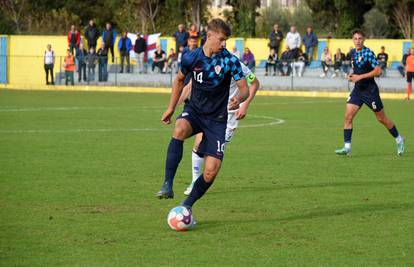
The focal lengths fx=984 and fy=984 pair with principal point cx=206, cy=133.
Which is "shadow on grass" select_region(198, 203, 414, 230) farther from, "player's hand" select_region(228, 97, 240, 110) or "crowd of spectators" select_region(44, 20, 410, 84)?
"crowd of spectators" select_region(44, 20, 410, 84)

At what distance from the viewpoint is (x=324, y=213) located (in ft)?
33.3

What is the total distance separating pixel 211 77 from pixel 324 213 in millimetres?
1955

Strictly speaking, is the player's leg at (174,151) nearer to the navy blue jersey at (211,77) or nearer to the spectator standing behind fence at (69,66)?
the navy blue jersey at (211,77)

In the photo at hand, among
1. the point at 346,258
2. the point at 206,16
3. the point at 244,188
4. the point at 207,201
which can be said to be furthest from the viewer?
the point at 206,16

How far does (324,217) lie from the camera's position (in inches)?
389

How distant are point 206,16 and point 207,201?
70.5 m

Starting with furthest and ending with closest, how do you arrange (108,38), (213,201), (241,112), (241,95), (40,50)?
(40,50) < (108,38) < (213,201) < (241,112) < (241,95)

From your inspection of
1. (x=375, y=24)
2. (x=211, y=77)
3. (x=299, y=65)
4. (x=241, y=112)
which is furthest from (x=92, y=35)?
(x=375, y=24)

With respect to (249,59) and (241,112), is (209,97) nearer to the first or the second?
(241,112)

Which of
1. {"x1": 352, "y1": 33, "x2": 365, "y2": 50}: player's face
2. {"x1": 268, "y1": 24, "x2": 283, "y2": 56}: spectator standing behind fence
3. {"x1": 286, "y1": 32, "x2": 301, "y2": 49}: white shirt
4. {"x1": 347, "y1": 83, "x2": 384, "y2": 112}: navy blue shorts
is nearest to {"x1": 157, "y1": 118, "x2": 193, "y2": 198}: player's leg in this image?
{"x1": 352, "y1": 33, "x2": 365, "y2": 50}: player's face

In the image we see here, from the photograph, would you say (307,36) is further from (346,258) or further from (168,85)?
(346,258)

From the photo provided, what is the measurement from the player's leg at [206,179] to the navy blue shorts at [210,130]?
0.07 meters

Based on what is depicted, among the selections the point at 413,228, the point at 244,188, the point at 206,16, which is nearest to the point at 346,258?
the point at 413,228

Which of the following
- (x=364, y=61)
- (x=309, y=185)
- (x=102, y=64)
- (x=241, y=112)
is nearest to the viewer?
(x=241, y=112)
